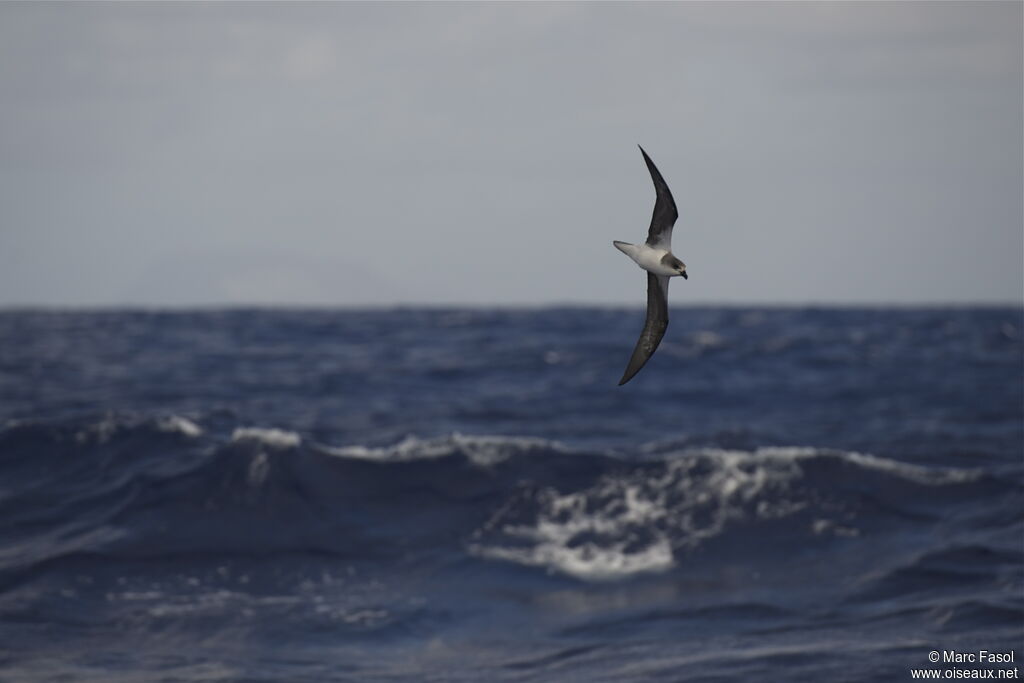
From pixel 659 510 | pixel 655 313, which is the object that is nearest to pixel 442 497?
pixel 659 510

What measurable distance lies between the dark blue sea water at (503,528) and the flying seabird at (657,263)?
657cm

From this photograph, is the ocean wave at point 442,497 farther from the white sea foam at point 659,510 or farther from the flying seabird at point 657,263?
the flying seabird at point 657,263

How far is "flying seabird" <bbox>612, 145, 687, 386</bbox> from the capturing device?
11727mm

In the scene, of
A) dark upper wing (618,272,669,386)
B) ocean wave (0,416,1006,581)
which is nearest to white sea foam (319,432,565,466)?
ocean wave (0,416,1006,581)

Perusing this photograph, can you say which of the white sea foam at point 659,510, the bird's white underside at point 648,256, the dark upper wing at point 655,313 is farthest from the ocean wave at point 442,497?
the bird's white underside at point 648,256

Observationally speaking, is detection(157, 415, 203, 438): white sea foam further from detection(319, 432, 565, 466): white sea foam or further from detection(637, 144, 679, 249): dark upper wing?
detection(637, 144, 679, 249): dark upper wing

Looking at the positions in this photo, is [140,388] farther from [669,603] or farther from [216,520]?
[669,603]

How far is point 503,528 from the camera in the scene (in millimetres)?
24484

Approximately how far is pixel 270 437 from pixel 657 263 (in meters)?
18.5

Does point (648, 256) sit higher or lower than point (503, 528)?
higher

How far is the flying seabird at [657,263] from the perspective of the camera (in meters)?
11.7

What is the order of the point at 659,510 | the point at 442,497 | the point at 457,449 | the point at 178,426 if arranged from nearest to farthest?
the point at 659,510, the point at 442,497, the point at 457,449, the point at 178,426

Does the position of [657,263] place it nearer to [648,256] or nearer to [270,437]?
[648,256]

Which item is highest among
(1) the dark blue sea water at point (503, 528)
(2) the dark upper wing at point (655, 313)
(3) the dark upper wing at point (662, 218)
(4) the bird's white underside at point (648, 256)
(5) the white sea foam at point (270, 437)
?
(3) the dark upper wing at point (662, 218)
